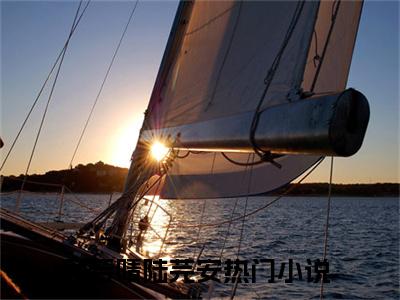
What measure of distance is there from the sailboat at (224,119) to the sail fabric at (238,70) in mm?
12

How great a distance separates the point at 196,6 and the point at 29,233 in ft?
10.0

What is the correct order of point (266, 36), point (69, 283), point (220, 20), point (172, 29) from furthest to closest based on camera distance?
point (172, 29) < point (220, 20) < point (69, 283) < point (266, 36)

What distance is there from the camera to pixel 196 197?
17.5 feet

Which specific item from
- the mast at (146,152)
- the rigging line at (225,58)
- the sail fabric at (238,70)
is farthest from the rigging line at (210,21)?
the rigging line at (225,58)

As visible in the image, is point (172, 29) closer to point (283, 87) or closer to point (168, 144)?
point (168, 144)

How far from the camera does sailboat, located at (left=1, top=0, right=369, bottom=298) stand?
229cm

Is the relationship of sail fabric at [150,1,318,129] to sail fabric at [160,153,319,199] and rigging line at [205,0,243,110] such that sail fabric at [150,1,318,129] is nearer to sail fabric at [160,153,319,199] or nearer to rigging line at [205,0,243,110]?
rigging line at [205,0,243,110]

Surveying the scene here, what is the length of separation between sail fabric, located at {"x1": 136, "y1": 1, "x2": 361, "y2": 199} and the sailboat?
0.04ft

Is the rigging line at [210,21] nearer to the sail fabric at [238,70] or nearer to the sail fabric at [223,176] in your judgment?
the sail fabric at [238,70]

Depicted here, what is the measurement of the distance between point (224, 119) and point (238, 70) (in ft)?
2.60

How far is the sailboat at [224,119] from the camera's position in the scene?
2294mm

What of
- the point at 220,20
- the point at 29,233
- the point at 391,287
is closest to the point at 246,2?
the point at 220,20

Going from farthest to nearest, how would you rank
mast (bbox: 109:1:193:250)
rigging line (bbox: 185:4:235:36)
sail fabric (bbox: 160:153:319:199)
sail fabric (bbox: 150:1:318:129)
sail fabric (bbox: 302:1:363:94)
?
sail fabric (bbox: 160:153:319:199), mast (bbox: 109:1:193:250), sail fabric (bbox: 302:1:363:94), rigging line (bbox: 185:4:235:36), sail fabric (bbox: 150:1:318:129)

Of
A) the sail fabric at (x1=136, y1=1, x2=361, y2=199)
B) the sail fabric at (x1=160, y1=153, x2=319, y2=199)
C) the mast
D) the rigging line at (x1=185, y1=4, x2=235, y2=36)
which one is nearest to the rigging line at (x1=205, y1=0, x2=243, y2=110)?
the sail fabric at (x1=136, y1=1, x2=361, y2=199)
